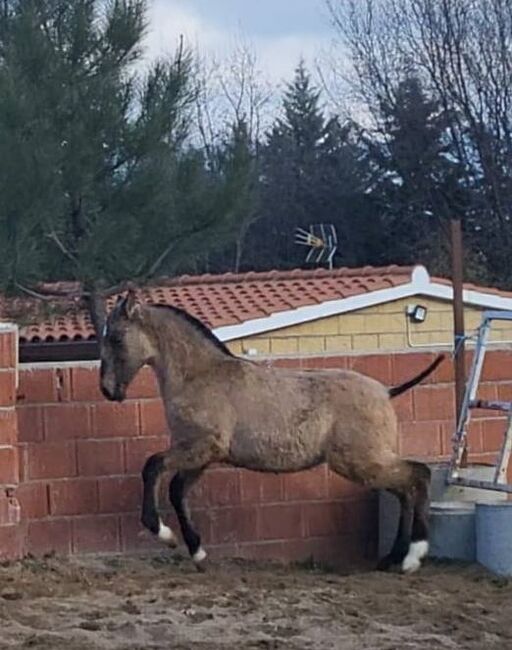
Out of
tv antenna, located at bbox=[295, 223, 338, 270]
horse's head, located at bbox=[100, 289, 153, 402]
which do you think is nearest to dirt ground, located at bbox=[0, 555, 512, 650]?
horse's head, located at bbox=[100, 289, 153, 402]

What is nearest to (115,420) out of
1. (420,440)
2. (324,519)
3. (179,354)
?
(179,354)

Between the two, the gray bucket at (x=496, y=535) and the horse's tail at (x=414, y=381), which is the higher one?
the horse's tail at (x=414, y=381)

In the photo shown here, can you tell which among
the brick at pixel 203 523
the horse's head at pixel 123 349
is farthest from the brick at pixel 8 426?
the brick at pixel 203 523

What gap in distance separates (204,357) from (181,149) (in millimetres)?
8436

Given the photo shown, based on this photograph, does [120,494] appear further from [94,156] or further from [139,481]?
[94,156]

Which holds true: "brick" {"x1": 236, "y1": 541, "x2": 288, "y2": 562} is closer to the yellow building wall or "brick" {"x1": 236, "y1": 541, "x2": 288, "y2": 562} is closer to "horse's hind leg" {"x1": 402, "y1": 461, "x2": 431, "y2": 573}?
"horse's hind leg" {"x1": 402, "y1": 461, "x2": 431, "y2": 573}

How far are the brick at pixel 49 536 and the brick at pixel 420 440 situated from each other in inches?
101

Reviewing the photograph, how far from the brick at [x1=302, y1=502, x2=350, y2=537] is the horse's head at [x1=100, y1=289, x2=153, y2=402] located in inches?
65.4

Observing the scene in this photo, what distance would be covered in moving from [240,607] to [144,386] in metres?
2.34

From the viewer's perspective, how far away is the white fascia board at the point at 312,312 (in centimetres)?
1978

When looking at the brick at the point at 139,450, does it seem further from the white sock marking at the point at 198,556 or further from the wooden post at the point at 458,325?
the wooden post at the point at 458,325

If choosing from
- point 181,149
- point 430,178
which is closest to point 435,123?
point 430,178

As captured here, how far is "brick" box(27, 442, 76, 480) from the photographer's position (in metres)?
9.56

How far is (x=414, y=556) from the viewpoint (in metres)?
9.53
